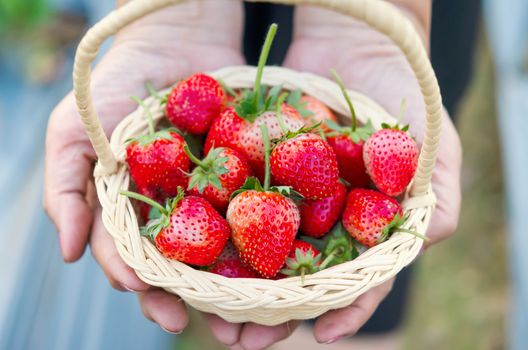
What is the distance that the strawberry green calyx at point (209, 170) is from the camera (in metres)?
0.81

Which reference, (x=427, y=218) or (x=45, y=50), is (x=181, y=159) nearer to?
(x=427, y=218)

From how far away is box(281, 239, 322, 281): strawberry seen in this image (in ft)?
2.58

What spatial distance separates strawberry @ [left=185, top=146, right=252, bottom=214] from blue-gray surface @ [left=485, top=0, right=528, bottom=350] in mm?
1023

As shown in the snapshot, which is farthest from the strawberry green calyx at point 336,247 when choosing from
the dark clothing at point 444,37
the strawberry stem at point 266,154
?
the dark clothing at point 444,37

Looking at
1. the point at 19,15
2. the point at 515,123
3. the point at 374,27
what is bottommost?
the point at 515,123

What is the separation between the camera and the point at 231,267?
82 cm

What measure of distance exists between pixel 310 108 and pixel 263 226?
0.28 m

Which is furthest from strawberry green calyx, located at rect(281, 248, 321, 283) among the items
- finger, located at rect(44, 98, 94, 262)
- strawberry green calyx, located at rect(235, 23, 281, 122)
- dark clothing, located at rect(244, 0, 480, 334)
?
dark clothing, located at rect(244, 0, 480, 334)

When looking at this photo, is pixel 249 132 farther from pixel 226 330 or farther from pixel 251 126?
pixel 226 330

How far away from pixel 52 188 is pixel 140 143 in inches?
6.9

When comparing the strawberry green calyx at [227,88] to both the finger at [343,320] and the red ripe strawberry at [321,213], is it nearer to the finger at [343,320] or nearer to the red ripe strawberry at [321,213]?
the red ripe strawberry at [321,213]

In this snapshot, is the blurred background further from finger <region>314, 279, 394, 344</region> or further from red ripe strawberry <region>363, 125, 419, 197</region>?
finger <region>314, 279, 394, 344</region>

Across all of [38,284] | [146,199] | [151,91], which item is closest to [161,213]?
[146,199]

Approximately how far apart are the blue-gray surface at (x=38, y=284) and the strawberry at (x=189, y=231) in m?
0.62
